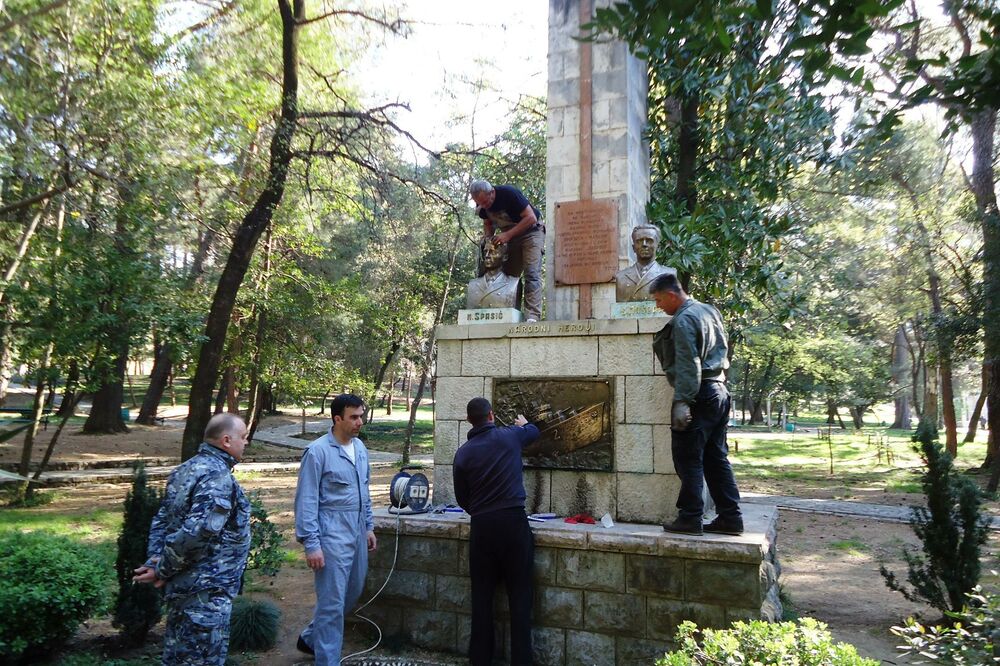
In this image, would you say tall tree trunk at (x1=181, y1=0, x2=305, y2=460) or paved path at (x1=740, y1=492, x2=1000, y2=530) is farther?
paved path at (x1=740, y1=492, x2=1000, y2=530)

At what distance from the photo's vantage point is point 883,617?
639 cm

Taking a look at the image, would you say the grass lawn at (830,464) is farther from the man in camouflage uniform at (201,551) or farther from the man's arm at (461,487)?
the man in camouflage uniform at (201,551)

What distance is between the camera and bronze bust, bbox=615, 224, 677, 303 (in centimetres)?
587

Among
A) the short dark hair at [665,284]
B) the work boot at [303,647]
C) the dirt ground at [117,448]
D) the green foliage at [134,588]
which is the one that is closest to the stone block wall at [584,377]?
the short dark hair at [665,284]

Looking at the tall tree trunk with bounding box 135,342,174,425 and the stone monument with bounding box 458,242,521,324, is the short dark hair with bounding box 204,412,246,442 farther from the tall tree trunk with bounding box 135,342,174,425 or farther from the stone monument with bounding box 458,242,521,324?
the tall tree trunk with bounding box 135,342,174,425

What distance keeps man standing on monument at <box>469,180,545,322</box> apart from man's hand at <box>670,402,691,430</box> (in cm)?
211

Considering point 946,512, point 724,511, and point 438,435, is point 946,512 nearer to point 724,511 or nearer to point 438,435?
point 724,511

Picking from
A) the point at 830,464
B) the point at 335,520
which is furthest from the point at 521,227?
the point at 830,464

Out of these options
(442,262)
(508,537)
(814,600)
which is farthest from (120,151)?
(442,262)

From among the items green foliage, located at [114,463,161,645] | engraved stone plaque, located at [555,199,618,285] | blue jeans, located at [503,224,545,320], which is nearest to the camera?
green foliage, located at [114,463,161,645]

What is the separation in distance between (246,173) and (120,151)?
3291 millimetres

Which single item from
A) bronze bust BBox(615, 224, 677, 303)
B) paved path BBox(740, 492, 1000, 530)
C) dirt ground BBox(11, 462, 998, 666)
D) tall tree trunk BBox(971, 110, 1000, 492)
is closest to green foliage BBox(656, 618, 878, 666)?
dirt ground BBox(11, 462, 998, 666)

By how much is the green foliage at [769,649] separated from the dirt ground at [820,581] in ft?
10.0

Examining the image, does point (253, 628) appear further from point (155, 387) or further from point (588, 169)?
point (155, 387)
